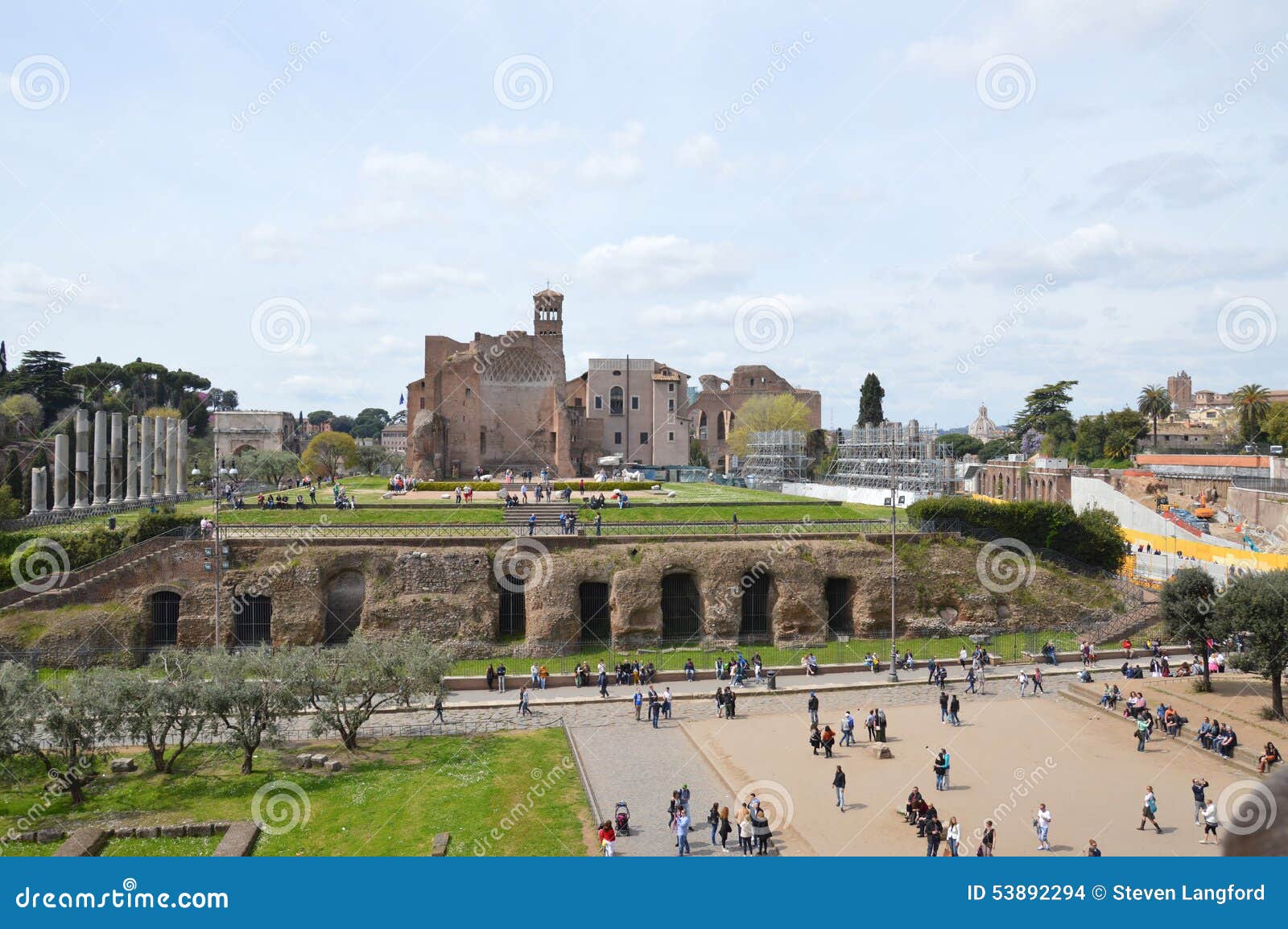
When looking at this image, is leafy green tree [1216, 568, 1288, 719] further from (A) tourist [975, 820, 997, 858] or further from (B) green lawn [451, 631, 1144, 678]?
(A) tourist [975, 820, 997, 858]

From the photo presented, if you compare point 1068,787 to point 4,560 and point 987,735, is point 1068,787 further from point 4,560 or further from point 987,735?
point 4,560

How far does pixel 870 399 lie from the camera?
7825cm

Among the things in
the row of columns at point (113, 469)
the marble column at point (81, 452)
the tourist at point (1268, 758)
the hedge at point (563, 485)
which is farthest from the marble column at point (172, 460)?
the tourist at point (1268, 758)

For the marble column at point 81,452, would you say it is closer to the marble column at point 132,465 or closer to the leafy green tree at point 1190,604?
the marble column at point 132,465

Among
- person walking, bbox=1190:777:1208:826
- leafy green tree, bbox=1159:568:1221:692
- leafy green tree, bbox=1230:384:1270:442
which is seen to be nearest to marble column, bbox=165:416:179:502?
leafy green tree, bbox=1159:568:1221:692

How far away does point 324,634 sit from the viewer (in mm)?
32719

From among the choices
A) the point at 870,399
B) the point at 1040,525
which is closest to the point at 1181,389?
the point at 870,399

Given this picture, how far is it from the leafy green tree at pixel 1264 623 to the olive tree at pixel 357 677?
75.6 feet

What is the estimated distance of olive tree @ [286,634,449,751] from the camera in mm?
21797

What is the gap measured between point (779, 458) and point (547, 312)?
21.9 metres

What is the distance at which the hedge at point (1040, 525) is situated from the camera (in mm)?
38062

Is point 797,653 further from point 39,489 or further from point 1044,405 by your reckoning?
point 1044,405

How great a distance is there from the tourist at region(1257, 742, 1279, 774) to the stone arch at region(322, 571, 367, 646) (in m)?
28.6

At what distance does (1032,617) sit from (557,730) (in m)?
21.7
